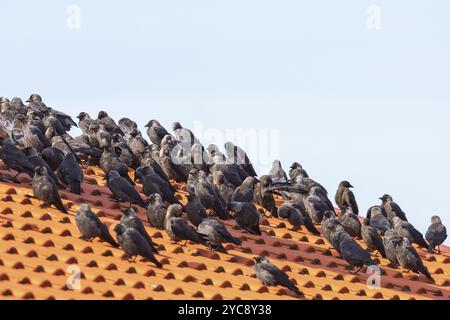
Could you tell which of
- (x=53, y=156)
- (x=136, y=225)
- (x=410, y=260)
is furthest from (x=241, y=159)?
(x=136, y=225)

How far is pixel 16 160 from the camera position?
2200cm

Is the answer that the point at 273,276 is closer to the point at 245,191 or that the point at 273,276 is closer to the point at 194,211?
the point at 194,211

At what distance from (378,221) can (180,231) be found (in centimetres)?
541

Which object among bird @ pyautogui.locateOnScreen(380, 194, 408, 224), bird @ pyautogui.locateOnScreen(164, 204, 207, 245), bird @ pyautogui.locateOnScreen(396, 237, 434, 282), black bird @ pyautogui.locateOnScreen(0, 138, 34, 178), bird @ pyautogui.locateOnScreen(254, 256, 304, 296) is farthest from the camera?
bird @ pyautogui.locateOnScreen(380, 194, 408, 224)

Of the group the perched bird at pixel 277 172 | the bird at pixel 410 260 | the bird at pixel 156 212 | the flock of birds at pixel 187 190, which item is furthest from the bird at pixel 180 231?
the perched bird at pixel 277 172

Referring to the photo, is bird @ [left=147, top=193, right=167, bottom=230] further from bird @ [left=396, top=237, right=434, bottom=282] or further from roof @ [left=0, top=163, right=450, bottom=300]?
bird @ [left=396, top=237, right=434, bottom=282]

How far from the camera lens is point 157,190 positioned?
73.5 ft

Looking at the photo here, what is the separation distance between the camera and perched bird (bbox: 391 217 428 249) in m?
23.8

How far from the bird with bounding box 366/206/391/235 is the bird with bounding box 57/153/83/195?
5093mm

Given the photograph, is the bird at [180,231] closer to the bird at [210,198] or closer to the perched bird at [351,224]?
the bird at [210,198]

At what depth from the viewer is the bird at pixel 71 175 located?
22.0 metres

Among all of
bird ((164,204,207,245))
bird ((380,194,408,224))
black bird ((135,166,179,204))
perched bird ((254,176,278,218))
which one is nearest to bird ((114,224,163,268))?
bird ((164,204,207,245))
